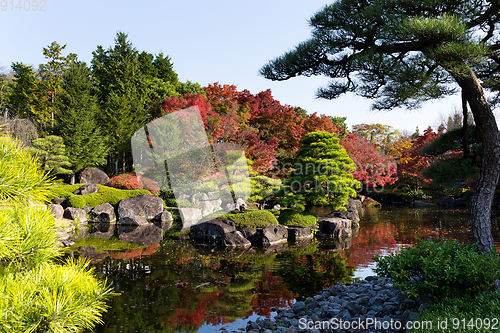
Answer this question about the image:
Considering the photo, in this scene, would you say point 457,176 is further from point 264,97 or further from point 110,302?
point 264,97

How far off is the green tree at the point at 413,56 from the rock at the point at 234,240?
5.22 meters

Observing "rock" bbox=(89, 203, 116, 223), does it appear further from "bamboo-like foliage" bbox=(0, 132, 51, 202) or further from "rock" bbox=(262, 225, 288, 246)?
"bamboo-like foliage" bbox=(0, 132, 51, 202)

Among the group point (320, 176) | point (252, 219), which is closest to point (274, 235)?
point (252, 219)

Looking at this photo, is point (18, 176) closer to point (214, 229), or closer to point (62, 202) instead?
point (214, 229)

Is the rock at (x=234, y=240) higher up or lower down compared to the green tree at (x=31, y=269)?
lower down

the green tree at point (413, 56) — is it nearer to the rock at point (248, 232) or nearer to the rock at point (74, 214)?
the rock at point (248, 232)

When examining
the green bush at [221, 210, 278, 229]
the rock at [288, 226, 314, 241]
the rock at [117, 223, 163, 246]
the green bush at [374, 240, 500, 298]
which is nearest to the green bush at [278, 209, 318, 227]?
the rock at [288, 226, 314, 241]

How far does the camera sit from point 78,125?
16547 millimetres

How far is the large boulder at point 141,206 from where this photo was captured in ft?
42.1

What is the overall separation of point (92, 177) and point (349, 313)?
16943 millimetres

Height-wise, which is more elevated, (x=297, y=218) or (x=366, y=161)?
(x=366, y=161)

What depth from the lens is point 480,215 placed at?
4102 mm

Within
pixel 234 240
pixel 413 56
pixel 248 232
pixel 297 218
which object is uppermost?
pixel 413 56

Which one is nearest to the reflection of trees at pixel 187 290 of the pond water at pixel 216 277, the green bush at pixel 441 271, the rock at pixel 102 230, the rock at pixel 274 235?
the pond water at pixel 216 277
